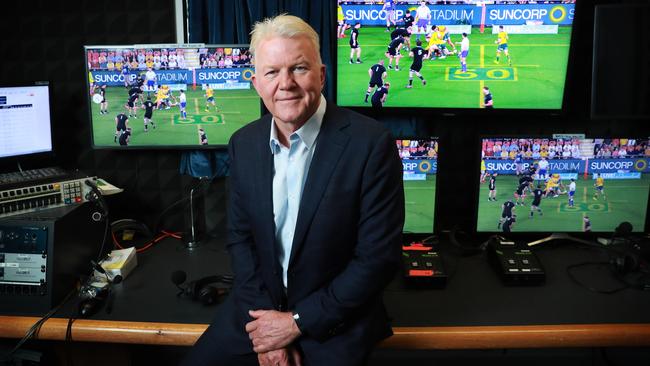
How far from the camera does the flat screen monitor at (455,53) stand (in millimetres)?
2023

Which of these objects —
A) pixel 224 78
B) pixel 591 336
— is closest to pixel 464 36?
pixel 224 78

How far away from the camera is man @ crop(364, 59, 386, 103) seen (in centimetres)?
210

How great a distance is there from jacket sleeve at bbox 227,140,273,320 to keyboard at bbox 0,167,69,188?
741mm

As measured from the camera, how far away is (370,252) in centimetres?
142

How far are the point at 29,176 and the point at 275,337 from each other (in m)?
1.13

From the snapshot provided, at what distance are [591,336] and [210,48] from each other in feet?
5.36

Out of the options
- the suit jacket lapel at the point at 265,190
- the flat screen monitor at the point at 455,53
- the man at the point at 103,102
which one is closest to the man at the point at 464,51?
the flat screen monitor at the point at 455,53

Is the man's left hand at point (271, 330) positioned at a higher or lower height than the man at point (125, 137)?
lower

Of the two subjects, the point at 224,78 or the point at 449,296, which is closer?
the point at 449,296

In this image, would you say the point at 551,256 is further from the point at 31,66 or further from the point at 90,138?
the point at 31,66

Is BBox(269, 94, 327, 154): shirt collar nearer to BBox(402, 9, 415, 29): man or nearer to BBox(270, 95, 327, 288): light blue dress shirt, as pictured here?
BBox(270, 95, 327, 288): light blue dress shirt

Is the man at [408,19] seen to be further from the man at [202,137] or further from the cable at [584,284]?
the cable at [584,284]

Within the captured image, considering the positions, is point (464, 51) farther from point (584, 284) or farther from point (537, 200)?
point (584, 284)

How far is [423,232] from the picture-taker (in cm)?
215
